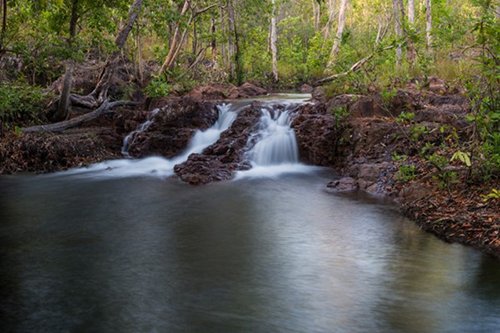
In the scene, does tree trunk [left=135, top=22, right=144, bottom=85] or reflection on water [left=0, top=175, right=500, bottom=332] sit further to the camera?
tree trunk [left=135, top=22, right=144, bottom=85]

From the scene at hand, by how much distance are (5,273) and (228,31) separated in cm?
1870

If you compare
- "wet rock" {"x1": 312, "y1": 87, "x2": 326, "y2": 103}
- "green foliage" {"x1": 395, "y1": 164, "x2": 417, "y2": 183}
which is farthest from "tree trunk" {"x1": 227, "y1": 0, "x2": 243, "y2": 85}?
"green foliage" {"x1": 395, "y1": 164, "x2": 417, "y2": 183}

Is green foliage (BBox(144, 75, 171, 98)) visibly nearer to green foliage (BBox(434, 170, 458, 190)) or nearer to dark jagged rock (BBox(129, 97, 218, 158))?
dark jagged rock (BBox(129, 97, 218, 158))

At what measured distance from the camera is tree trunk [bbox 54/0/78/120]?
13.3 meters

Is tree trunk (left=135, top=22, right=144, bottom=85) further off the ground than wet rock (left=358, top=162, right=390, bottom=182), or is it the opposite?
tree trunk (left=135, top=22, right=144, bottom=85)

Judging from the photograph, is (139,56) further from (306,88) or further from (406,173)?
(406,173)

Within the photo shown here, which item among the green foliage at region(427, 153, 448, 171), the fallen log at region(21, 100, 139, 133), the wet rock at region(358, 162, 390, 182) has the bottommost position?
the wet rock at region(358, 162, 390, 182)

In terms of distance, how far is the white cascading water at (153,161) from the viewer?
13.1 m

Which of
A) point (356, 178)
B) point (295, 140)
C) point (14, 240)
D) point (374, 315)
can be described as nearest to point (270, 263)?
point (374, 315)

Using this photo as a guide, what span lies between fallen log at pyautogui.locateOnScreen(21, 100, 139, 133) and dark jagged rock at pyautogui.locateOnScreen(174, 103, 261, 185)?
161 inches

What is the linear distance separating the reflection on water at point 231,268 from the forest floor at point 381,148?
1.75 ft

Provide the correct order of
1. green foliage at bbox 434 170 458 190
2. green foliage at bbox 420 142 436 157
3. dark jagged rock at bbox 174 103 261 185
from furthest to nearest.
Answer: dark jagged rock at bbox 174 103 261 185
green foliage at bbox 420 142 436 157
green foliage at bbox 434 170 458 190

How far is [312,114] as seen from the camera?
14469mm

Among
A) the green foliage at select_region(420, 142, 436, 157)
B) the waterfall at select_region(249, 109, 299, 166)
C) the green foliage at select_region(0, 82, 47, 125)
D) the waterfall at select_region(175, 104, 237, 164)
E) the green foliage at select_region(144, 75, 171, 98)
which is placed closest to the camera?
the green foliage at select_region(420, 142, 436, 157)
